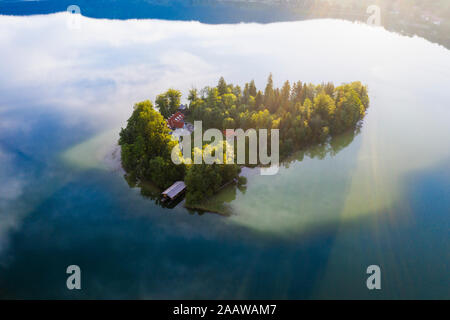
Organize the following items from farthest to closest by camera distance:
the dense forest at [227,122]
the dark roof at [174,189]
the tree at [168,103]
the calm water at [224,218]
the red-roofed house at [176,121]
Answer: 1. the tree at [168,103]
2. the red-roofed house at [176,121]
3. the dense forest at [227,122]
4. the dark roof at [174,189]
5. the calm water at [224,218]

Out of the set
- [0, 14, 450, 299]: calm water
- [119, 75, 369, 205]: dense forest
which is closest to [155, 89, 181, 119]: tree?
[119, 75, 369, 205]: dense forest

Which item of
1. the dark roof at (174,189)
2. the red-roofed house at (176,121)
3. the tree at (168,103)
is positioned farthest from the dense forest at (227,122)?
the red-roofed house at (176,121)

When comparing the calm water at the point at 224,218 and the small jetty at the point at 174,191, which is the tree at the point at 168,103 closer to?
the calm water at the point at 224,218
